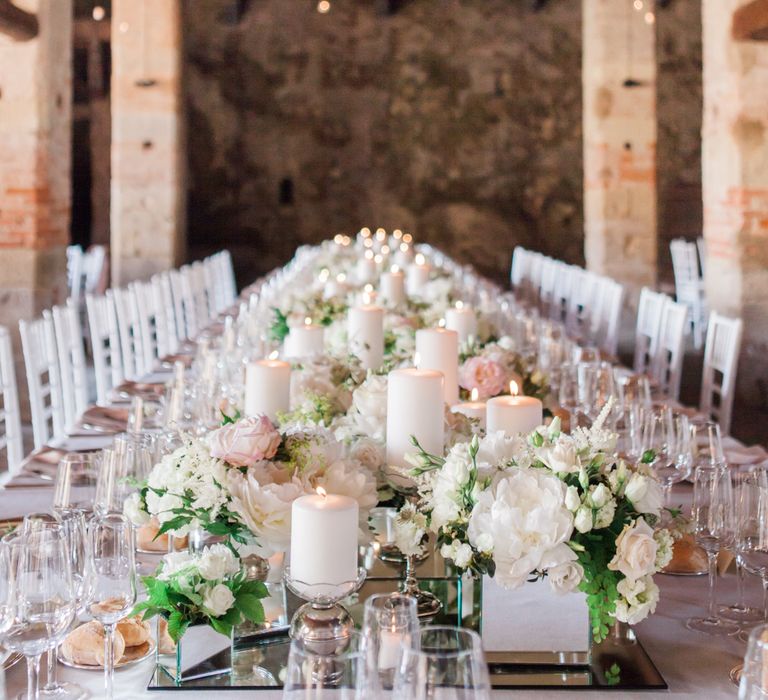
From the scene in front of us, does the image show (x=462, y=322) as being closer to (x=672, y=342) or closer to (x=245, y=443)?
(x=245, y=443)

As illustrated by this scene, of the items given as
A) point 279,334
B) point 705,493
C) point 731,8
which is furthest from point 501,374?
point 731,8

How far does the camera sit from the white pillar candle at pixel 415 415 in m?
1.81

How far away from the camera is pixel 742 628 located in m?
1.72

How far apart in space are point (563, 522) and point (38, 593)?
71 cm

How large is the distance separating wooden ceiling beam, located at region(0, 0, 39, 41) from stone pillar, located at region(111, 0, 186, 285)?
377 centimetres

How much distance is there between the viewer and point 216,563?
1.46 m

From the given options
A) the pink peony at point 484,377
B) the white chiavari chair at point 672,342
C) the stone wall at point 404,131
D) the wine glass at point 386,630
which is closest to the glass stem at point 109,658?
the wine glass at point 386,630

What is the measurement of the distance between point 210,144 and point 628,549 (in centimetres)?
1267

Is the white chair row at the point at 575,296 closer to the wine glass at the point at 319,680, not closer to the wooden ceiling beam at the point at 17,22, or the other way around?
the wooden ceiling beam at the point at 17,22

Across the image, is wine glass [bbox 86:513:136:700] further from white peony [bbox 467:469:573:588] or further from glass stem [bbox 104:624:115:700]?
white peony [bbox 467:469:573:588]

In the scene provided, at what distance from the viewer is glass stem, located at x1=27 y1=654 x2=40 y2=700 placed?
141cm

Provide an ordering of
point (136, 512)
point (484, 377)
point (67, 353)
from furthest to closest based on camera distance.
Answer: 1. point (67, 353)
2. point (484, 377)
3. point (136, 512)

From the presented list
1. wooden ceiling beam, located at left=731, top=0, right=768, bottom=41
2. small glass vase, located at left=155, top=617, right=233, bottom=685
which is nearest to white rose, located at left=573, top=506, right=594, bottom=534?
small glass vase, located at left=155, top=617, right=233, bottom=685

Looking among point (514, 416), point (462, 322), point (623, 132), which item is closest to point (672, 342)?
point (462, 322)
